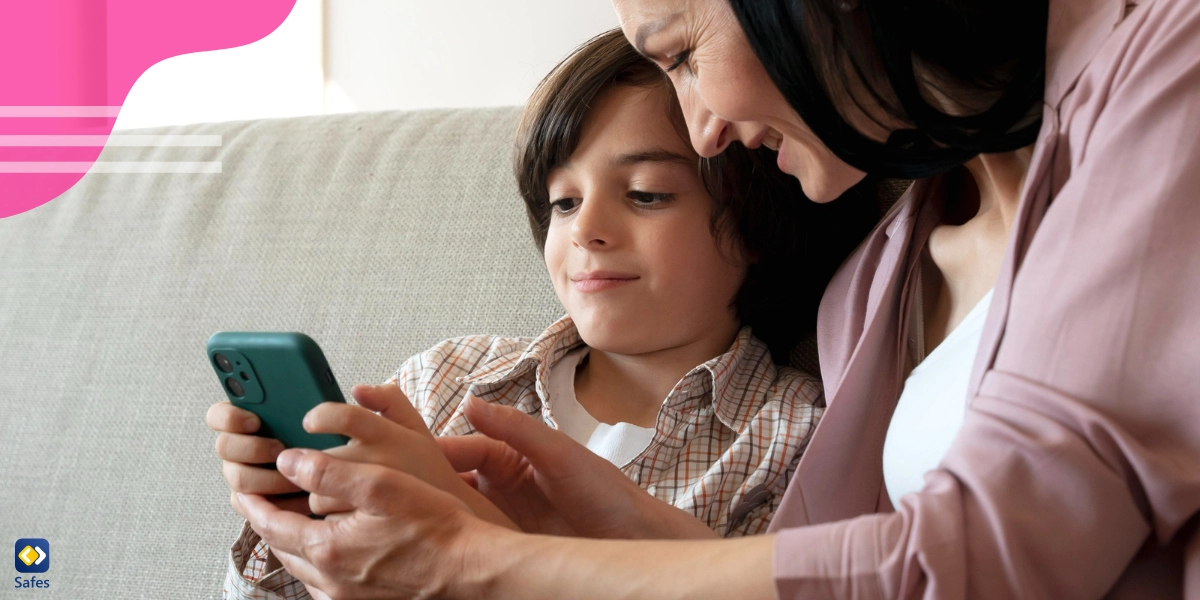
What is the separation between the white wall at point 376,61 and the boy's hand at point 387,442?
129 cm

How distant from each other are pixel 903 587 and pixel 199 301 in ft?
3.81

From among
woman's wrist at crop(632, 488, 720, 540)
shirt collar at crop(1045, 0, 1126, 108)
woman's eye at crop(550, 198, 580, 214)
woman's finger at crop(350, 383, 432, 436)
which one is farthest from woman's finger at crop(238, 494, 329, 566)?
shirt collar at crop(1045, 0, 1126, 108)

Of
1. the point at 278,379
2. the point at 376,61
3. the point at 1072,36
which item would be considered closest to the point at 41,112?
the point at 376,61

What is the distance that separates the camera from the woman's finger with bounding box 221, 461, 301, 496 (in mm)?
842

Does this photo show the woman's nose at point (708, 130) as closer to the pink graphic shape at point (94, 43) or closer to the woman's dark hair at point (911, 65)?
the woman's dark hair at point (911, 65)

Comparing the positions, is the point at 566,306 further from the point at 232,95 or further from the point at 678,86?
the point at 232,95

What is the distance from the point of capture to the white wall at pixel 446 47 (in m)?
2.07

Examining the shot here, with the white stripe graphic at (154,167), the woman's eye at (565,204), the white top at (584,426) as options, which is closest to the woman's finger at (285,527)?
the white top at (584,426)

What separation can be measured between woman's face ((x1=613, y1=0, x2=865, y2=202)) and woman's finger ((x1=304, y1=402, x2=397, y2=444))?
36cm

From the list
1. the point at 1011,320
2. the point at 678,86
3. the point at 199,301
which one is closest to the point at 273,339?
the point at 678,86

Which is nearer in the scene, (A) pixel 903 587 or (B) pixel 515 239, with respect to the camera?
(A) pixel 903 587

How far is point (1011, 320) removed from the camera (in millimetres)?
642

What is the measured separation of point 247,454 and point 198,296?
0.70 metres

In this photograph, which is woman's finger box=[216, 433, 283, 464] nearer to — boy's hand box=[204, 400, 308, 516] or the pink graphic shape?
boy's hand box=[204, 400, 308, 516]
